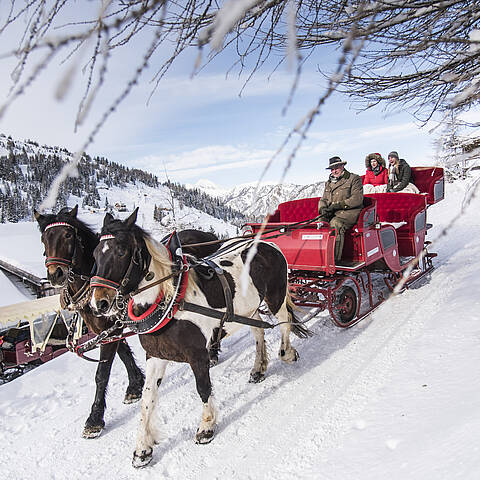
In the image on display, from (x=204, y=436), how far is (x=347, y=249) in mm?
3261

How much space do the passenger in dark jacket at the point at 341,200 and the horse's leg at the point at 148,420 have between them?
2837mm

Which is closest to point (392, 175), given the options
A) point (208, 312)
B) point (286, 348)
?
point (286, 348)

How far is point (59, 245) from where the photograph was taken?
11.1 ft

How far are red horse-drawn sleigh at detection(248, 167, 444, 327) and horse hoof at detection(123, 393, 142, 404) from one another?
2323mm

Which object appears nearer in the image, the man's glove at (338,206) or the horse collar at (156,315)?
the horse collar at (156,315)

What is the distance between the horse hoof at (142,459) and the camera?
9.16 feet

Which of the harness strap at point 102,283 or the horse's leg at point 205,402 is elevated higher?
the harness strap at point 102,283

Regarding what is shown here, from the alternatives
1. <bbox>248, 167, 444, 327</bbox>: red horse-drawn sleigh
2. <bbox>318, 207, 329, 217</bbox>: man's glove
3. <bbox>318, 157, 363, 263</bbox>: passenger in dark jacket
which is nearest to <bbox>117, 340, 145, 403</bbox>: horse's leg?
<bbox>248, 167, 444, 327</bbox>: red horse-drawn sleigh

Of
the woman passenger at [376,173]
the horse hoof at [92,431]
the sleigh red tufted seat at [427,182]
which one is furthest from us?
the woman passenger at [376,173]

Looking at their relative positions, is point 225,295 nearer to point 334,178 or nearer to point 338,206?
point 338,206

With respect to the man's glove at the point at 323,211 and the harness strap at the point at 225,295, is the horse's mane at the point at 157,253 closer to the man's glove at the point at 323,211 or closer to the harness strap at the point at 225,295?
the harness strap at the point at 225,295

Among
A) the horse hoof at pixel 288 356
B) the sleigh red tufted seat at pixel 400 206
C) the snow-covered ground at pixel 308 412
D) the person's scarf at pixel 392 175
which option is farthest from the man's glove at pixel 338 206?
the person's scarf at pixel 392 175

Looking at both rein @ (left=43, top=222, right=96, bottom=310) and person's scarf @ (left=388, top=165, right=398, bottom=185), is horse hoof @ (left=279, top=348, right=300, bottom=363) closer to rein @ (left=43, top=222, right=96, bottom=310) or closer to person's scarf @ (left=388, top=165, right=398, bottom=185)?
rein @ (left=43, top=222, right=96, bottom=310)

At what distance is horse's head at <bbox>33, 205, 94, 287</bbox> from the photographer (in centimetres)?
331
